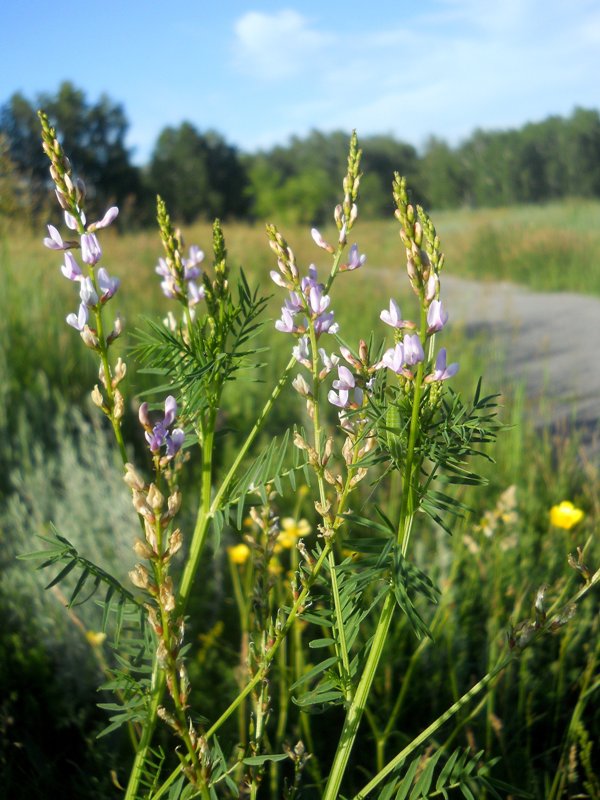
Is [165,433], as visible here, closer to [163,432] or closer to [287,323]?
[163,432]

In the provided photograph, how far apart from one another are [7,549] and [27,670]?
26.6 inches

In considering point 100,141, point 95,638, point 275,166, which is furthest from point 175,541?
point 275,166

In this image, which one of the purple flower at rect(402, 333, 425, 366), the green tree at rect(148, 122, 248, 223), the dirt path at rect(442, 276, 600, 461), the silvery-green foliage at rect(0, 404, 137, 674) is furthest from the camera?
the green tree at rect(148, 122, 248, 223)

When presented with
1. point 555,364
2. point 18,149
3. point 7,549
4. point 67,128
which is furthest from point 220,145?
point 7,549

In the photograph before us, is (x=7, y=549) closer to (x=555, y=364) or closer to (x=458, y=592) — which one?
(x=458, y=592)

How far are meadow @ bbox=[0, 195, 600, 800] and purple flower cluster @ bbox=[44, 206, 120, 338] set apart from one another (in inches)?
3.1

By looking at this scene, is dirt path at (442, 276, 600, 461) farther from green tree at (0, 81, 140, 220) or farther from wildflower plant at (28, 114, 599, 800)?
green tree at (0, 81, 140, 220)

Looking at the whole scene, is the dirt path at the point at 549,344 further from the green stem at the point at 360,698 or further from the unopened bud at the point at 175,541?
the unopened bud at the point at 175,541

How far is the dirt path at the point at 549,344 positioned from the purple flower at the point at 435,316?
2.99m

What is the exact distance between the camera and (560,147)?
15430 millimetres

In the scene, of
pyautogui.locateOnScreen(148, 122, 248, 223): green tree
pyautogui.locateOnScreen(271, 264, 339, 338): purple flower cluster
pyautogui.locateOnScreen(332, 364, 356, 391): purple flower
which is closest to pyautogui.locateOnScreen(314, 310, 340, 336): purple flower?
pyautogui.locateOnScreen(271, 264, 339, 338): purple flower cluster

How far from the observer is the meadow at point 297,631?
189 centimetres

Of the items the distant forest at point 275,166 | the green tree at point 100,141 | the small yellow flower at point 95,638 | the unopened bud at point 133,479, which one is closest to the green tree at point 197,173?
the distant forest at point 275,166

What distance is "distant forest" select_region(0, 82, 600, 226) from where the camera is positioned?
10672 mm
